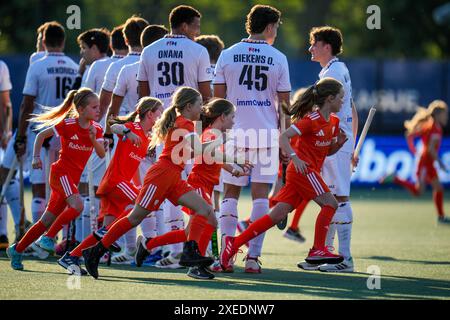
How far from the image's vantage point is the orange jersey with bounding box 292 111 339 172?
10.5m

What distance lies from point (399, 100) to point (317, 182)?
1679 cm

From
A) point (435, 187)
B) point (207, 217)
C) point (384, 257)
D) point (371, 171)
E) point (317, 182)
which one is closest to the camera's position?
point (207, 217)

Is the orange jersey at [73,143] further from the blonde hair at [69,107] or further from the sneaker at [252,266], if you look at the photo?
the sneaker at [252,266]

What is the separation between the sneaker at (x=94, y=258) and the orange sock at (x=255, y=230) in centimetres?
134

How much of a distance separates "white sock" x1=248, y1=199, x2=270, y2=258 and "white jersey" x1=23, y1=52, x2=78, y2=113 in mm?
3027

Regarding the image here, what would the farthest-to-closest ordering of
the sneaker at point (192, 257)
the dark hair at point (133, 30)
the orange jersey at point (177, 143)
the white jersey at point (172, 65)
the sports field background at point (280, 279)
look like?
the dark hair at point (133, 30), the white jersey at point (172, 65), the orange jersey at point (177, 143), the sneaker at point (192, 257), the sports field background at point (280, 279)

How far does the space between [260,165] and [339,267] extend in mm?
1202

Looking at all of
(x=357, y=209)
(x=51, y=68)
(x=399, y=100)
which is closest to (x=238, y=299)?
(x=51, y=68)

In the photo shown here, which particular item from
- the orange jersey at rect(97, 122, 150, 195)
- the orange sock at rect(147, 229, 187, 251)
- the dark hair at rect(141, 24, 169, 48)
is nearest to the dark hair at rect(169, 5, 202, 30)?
the dark hair at rect(141, 24, 169, 48)

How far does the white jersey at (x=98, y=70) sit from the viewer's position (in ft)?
41.2

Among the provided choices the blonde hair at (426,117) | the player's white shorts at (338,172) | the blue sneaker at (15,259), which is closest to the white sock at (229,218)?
the player's white shorts at (338,172)

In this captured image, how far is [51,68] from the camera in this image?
12750mm

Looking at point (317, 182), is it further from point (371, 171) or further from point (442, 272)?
point (371, 171)

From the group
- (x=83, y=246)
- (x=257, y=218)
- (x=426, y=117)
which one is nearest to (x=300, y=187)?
(x=257, y=218)
